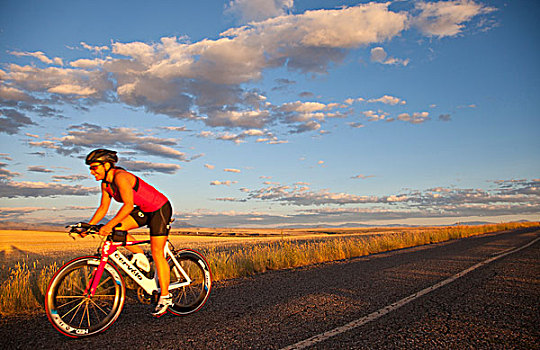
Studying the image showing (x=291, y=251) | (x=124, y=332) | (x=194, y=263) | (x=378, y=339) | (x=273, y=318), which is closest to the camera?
(x=378, y=339)

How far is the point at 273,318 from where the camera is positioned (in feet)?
17.7

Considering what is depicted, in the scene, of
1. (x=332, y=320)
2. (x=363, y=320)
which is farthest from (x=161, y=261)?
(x=363, y=320)

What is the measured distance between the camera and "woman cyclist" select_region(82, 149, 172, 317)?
5066mm

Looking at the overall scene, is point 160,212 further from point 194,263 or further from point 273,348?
point 273,348

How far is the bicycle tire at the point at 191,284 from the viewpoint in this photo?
585 centimetres

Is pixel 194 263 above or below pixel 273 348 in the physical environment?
above

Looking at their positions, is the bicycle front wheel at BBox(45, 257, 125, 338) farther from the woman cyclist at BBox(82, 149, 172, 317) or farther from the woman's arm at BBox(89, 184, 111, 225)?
the woman's arm at BBox(89, 184, 111, 225)

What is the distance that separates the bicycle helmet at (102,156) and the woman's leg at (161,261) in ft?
4.06

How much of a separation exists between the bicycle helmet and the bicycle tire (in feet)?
5.77

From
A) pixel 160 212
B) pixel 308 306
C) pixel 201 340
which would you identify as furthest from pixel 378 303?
pixel 160 212

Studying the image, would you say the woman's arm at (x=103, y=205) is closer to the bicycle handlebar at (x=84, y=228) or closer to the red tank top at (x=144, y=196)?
the red tank top at (x=144, y=196)

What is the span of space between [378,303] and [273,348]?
9.10ft

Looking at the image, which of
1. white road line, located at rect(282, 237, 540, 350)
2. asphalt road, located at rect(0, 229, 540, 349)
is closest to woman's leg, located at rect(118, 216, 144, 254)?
asphalt road, located at rect(0, 229, 540, 349)

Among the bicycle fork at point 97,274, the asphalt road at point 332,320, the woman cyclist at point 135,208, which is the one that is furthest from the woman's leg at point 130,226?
the asphalt road at point 332,320
